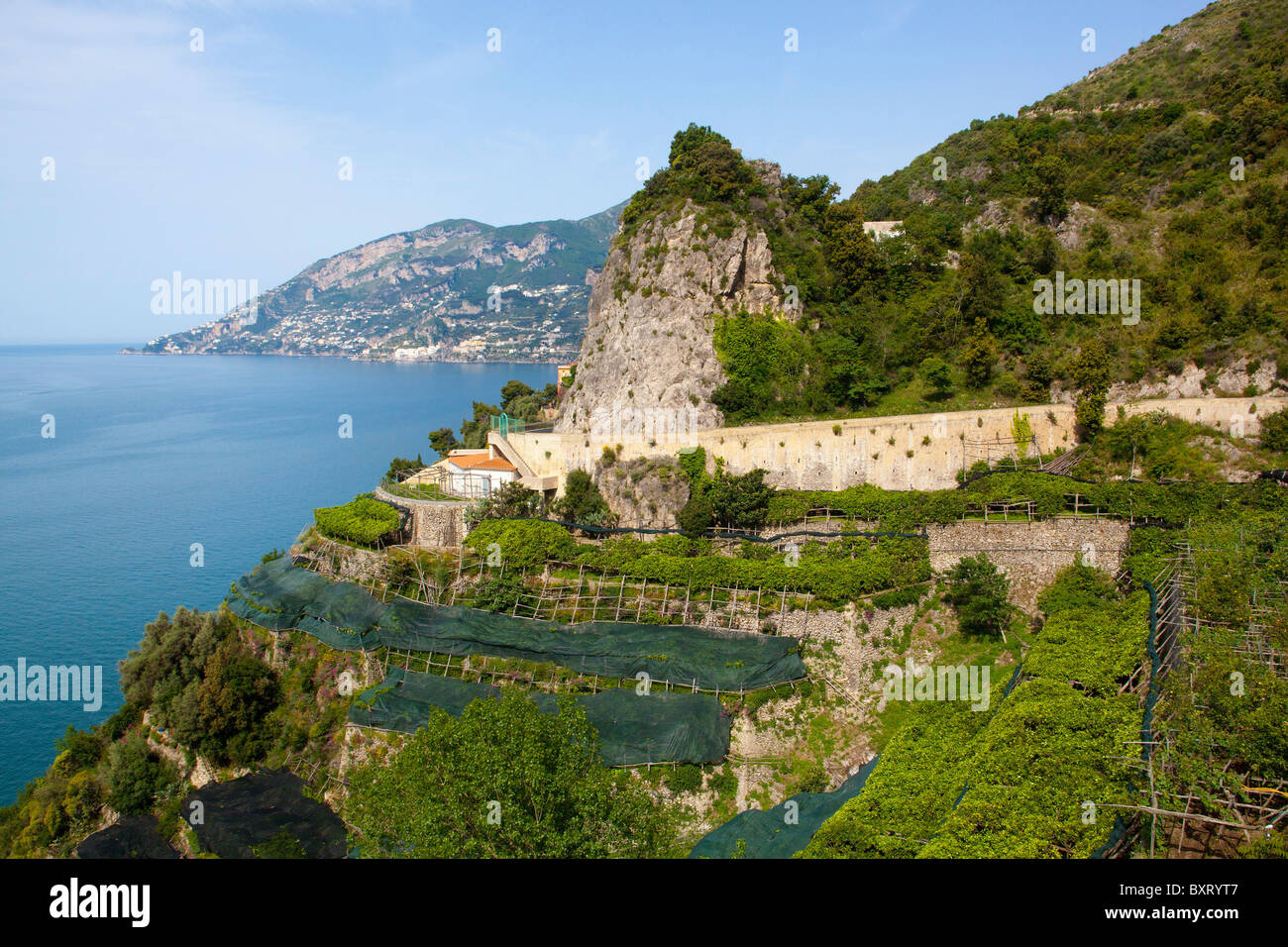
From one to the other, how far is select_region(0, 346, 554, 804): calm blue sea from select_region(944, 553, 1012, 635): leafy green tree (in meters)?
31.5

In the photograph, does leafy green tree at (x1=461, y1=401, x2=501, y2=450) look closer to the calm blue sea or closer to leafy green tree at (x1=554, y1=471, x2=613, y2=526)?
leafy green tree at (x1=554, y1=471, x2=613, y2=526)

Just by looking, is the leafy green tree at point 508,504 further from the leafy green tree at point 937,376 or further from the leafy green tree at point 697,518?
the leafy green tree at point 937,376

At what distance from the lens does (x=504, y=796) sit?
12.5m

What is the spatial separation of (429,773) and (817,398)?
74.3 ft

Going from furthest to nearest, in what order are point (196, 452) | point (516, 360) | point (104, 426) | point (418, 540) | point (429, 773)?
point (516, 360) → point (104, 426) → point (196, 452) → point (418, 540) → point (429, 773)

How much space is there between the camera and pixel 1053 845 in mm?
12180

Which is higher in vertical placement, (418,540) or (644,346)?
(644,346)

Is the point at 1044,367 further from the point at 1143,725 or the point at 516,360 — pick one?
the point at 516,360

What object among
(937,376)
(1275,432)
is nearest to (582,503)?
(937,376)

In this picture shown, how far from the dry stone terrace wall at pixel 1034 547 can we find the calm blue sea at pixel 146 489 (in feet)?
106

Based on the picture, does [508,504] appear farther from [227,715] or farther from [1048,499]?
[1048,499]

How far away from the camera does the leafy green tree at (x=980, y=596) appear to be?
21109 mm

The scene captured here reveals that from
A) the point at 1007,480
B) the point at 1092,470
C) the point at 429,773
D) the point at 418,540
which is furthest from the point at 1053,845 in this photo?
the point at 418,540

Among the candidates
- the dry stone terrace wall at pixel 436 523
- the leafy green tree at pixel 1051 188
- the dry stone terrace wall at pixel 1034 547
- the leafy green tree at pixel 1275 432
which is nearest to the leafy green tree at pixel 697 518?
the dry stone terrace wall at pixel 1034 547
